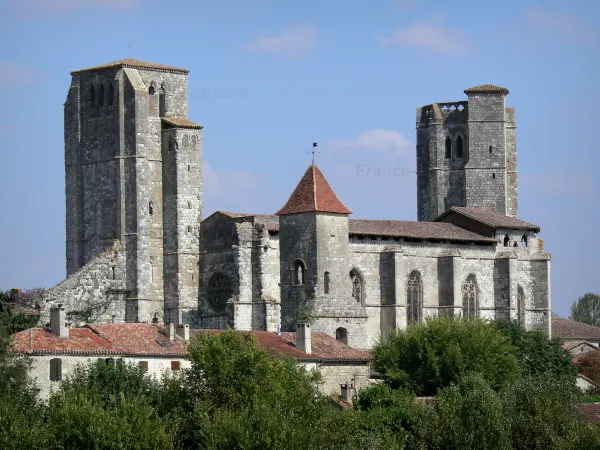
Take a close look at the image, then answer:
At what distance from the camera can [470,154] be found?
4941 inches

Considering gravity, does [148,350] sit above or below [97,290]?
below

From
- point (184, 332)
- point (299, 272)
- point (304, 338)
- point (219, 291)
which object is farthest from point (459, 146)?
point (184, 332)

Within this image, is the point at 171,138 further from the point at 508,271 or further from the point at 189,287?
the point at 508,271

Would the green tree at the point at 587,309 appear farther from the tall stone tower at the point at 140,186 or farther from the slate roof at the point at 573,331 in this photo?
the tall stone tower at the point at 140,186

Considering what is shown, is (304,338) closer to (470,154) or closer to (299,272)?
(299,272)

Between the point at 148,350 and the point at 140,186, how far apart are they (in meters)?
24.0

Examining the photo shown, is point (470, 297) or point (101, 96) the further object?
point (470, 297)

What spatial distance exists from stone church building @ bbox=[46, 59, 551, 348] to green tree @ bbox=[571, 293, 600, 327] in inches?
2128

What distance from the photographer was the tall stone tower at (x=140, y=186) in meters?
110

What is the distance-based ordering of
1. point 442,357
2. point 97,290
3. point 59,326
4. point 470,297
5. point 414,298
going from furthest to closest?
1. point 470,297
2. point 414,298
3. point 97,290
4. point 442,357
5. point 59,326

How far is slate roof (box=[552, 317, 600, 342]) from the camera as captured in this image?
128 meters

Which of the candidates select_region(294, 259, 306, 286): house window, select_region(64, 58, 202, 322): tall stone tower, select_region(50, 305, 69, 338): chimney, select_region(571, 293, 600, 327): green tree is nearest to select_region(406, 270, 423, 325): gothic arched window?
select_region(294, 259, 306, 286): house window

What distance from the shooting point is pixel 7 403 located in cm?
7775

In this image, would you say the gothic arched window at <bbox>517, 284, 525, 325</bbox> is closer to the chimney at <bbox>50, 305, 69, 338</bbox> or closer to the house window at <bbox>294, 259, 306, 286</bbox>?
Result: the house window at <bbox>294, 259, 306, 286</bbox>
